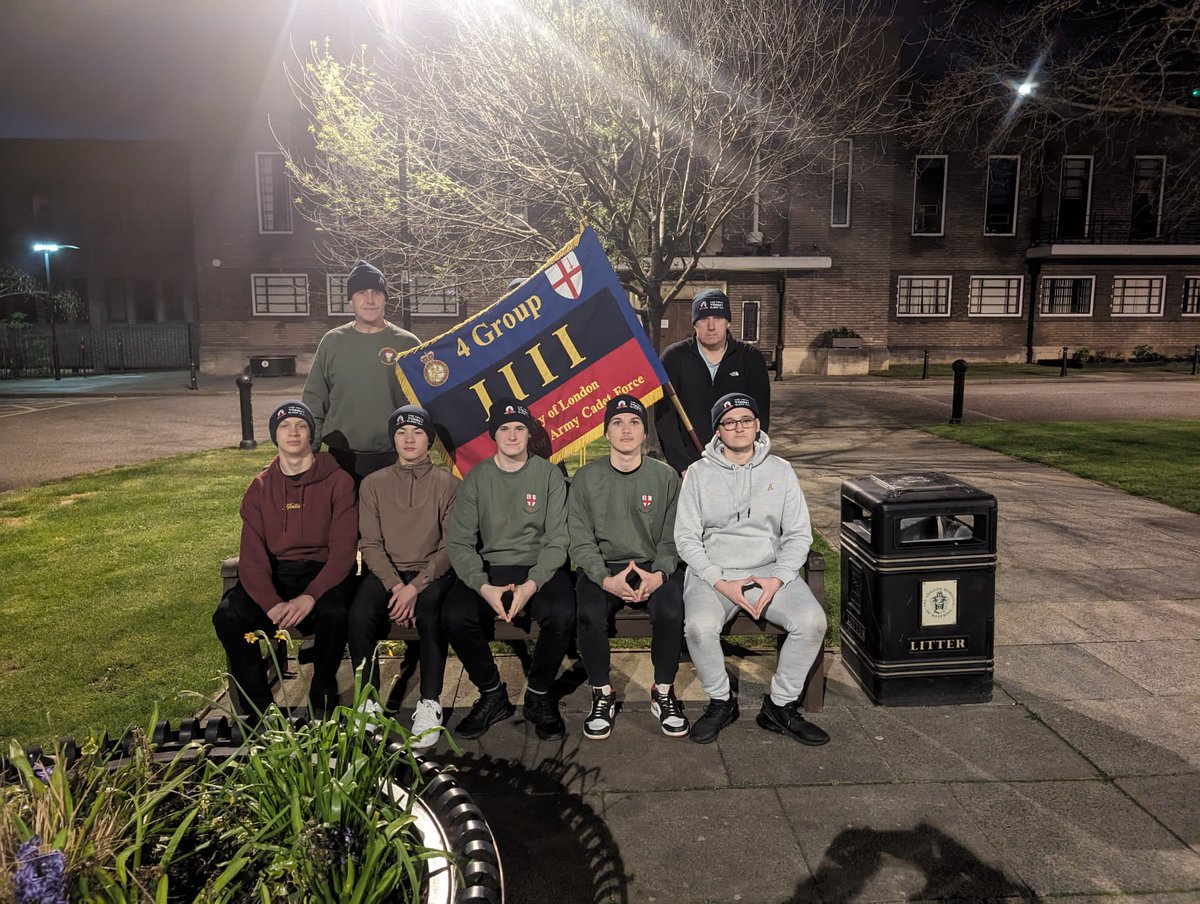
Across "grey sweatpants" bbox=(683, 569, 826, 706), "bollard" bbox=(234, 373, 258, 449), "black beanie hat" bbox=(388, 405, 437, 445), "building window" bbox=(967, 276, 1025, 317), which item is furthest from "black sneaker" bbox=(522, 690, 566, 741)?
"building window" bbox=(967, 276, 1025, 317)

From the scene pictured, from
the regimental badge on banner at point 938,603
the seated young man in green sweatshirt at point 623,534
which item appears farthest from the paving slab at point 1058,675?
the seated young man in green sweatshirt at point 623,534

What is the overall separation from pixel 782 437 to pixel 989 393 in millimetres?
10227

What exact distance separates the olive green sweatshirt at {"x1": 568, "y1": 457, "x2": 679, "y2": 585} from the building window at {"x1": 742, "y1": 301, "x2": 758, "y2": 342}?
27515 mm

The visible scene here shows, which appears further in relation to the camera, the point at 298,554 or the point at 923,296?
the point at 923,296

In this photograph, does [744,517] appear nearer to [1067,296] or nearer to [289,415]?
[289,415]

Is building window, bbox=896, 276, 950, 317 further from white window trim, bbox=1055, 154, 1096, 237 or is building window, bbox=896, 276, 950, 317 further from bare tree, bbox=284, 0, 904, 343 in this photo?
bare tree, bbox=284, 0, 904, 343

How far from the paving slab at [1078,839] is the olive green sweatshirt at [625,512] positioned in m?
1.86

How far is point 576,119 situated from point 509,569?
737cm

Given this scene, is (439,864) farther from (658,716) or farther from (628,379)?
(628,379)

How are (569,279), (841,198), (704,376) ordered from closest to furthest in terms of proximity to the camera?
(569,279) < (704,376) < (841,198)

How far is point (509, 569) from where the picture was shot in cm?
470

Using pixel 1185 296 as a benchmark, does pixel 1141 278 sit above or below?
above

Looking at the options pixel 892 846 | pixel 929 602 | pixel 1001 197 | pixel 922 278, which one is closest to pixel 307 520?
pixel 892 846

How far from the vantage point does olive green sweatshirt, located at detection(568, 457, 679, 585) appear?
4.69 meters
